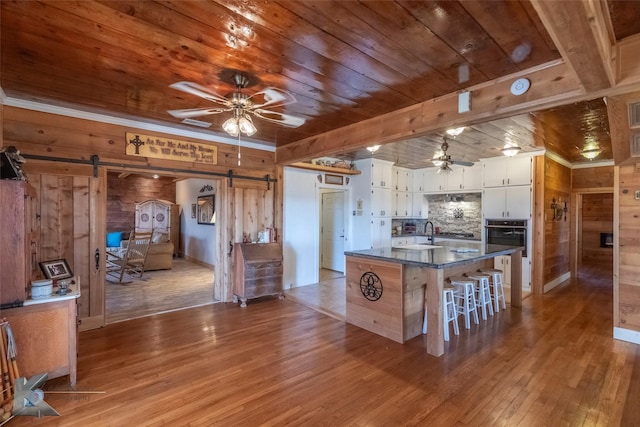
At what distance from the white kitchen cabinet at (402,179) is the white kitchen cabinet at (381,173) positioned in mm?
312

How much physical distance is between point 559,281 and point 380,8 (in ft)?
22.2

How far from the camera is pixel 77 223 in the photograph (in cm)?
349

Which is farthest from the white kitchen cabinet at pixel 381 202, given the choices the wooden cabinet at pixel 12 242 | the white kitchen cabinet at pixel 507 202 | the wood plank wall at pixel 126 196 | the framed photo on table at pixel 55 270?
the wood plank wall at pixel 126 196

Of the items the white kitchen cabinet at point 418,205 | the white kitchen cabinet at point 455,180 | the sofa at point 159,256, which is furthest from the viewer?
the white kitchen cabinet at point 418,205

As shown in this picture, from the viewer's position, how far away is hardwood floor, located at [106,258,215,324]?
4297 mm

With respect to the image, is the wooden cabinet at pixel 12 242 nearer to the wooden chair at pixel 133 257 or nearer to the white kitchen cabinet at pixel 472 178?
the wooden chair at pixel 133 257

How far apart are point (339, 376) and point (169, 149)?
3.53 meters

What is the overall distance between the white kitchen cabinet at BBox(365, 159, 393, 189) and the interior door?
3.00ft

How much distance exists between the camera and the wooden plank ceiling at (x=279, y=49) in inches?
67.4

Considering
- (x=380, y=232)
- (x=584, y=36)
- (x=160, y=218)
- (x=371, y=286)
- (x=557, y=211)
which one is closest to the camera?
(x=584, y=36)

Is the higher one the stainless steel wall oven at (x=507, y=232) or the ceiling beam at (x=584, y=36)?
the ceiling beam at (x=584, y=36)

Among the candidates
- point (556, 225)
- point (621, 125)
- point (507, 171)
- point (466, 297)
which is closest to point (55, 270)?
point (466, 297)

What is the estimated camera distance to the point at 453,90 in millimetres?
2686

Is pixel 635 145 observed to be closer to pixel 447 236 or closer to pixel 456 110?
pixel 456 110
